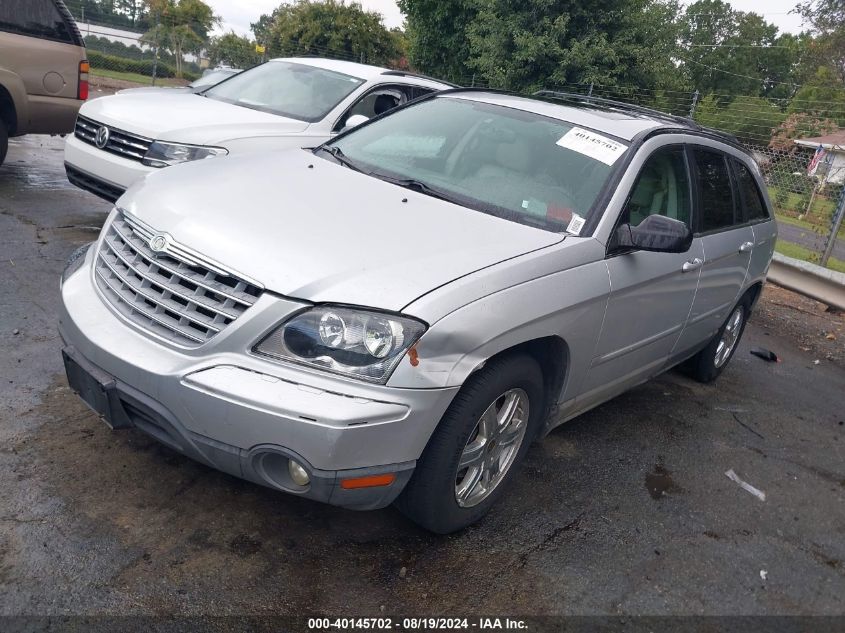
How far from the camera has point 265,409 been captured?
248 centimetres

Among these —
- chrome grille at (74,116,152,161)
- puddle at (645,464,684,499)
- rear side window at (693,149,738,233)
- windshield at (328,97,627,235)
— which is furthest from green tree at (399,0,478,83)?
puddle at (645,464,684,499)

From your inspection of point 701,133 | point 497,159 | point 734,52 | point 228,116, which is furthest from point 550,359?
point 734,52

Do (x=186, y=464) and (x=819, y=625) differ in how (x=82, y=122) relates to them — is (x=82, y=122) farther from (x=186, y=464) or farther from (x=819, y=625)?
(x=819, y=625)

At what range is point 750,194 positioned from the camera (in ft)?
17.1

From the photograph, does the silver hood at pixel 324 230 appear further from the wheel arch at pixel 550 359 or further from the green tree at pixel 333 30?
the green tree at pixel 333 30

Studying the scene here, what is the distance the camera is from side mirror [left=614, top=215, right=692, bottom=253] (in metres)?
3.46

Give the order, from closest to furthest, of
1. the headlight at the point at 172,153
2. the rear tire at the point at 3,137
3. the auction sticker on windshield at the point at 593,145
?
the auction sticker on windshield at the point at 593,145 → the headlight at the point at 172,153 → the rear tire at the point at 3,137

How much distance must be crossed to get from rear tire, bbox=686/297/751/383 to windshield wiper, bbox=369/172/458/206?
2689 millimetres

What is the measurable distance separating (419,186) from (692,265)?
1633 millimetres

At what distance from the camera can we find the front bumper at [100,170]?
5984 millimetres

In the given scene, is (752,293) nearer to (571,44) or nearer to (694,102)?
(694,102)

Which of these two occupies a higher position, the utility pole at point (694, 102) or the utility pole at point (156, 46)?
the utility pole at point (694, 102)

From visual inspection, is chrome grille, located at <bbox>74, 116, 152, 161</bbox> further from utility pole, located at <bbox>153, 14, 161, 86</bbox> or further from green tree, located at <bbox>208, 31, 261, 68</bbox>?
green tree, located at <bbox>208, 31, 261, 68</bbox>

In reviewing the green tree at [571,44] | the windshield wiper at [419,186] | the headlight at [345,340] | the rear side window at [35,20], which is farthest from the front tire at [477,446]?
the green tree at [571,44]
